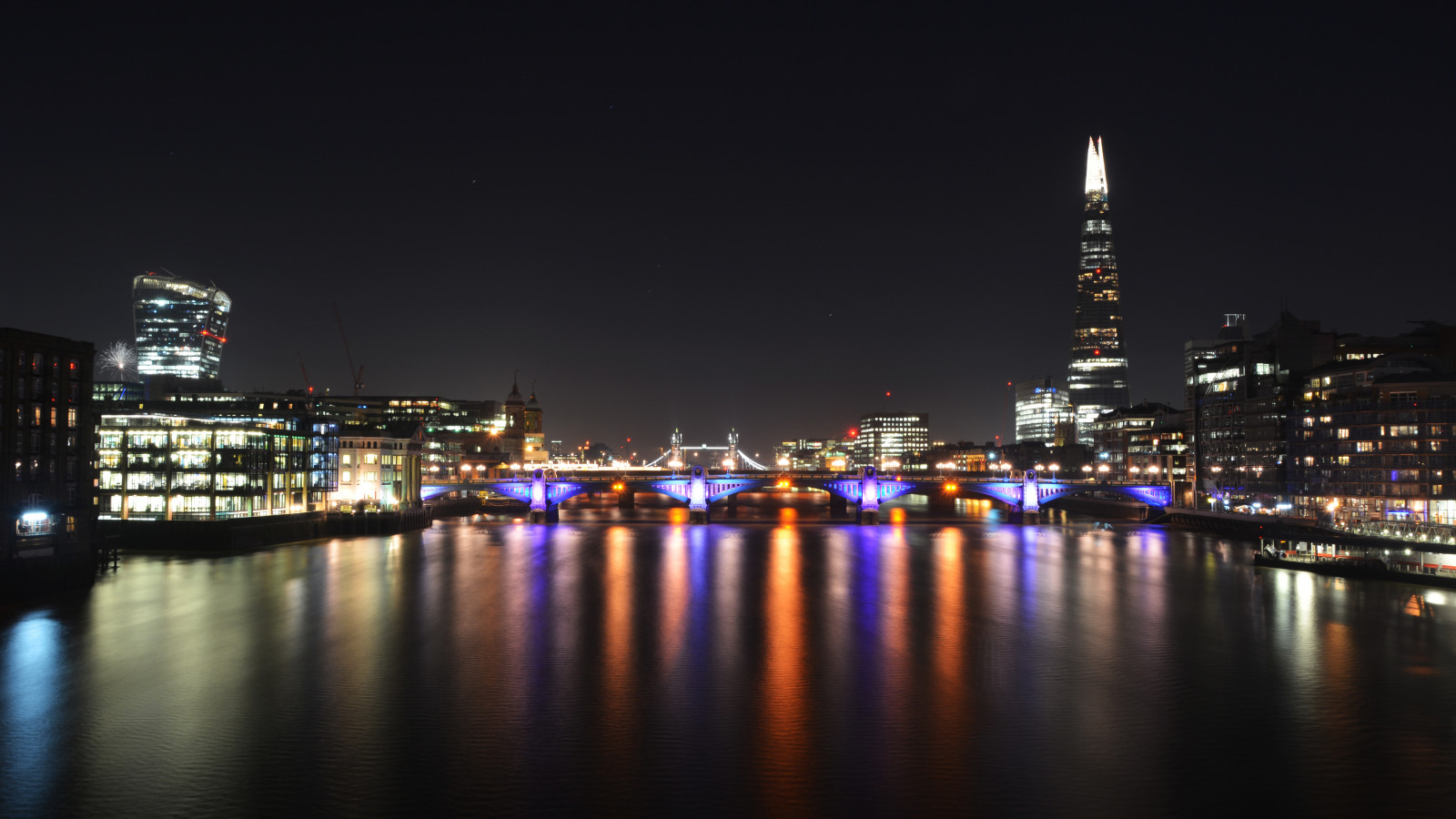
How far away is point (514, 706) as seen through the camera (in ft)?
86.8

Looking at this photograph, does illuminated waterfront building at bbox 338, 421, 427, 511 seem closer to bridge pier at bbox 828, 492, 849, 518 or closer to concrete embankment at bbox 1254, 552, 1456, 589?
bridge pier at bbox 828, 492, 849, 518

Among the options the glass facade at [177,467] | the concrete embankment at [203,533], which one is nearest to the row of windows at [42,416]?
the concrete embankment at [203,533]

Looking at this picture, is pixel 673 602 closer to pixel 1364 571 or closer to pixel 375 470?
pixel 1364 571

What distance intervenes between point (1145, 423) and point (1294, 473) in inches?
2634

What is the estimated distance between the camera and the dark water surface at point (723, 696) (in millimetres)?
20172

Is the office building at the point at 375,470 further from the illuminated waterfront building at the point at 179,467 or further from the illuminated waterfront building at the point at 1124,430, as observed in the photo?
the illuminated waterfront building at the point at 1124,430

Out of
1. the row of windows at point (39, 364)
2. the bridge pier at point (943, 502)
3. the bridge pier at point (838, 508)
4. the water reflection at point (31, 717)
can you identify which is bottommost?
the bridge pier at point (943, 502)

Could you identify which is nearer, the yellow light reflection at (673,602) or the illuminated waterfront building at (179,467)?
the yellow light reflection at (673,602)

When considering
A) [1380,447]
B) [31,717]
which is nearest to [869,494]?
[1380,447]

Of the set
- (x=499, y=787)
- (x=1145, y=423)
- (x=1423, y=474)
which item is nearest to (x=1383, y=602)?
(x=1423, y=474)

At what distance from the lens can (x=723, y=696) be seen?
2753cm

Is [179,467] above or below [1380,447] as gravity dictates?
below

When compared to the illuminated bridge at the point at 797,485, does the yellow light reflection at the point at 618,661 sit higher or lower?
lower

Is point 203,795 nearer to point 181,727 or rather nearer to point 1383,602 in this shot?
point 181,727
